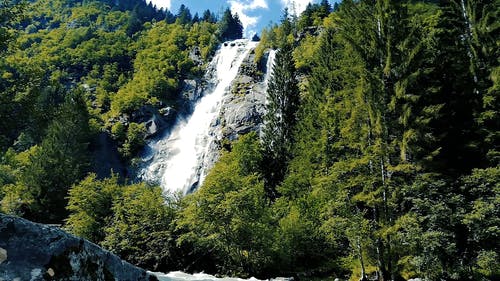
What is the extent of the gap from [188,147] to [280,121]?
16.0 meters

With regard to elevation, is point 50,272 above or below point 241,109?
below

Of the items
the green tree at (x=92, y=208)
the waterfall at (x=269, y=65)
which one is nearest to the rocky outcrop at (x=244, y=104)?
the waterfall at (x=269, y=65)

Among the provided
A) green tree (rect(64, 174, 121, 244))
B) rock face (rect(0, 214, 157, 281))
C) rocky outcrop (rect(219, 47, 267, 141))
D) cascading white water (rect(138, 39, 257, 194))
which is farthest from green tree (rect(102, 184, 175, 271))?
rock face (rect(0, 214, 157, 281))

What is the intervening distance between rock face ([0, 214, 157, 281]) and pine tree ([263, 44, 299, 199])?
37586 mm

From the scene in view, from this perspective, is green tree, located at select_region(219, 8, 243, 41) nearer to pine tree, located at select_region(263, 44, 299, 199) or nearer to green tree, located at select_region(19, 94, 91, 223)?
pine tree, located at select_region(263, 44, 299, 199)

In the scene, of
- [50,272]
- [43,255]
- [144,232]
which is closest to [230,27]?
[144,232]

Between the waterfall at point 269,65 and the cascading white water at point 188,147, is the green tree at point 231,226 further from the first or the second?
the waterfall at point 269,65

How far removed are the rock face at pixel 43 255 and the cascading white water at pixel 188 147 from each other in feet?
150

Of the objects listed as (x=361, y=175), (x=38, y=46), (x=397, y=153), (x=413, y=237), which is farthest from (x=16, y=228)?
(x=38, y=46)

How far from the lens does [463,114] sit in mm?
23828

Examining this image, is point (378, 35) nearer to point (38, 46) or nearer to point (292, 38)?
point (292, 38)

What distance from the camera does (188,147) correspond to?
2233 inches

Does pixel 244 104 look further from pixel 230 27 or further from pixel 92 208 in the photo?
pixel 230 27

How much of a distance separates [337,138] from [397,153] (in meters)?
10.9
